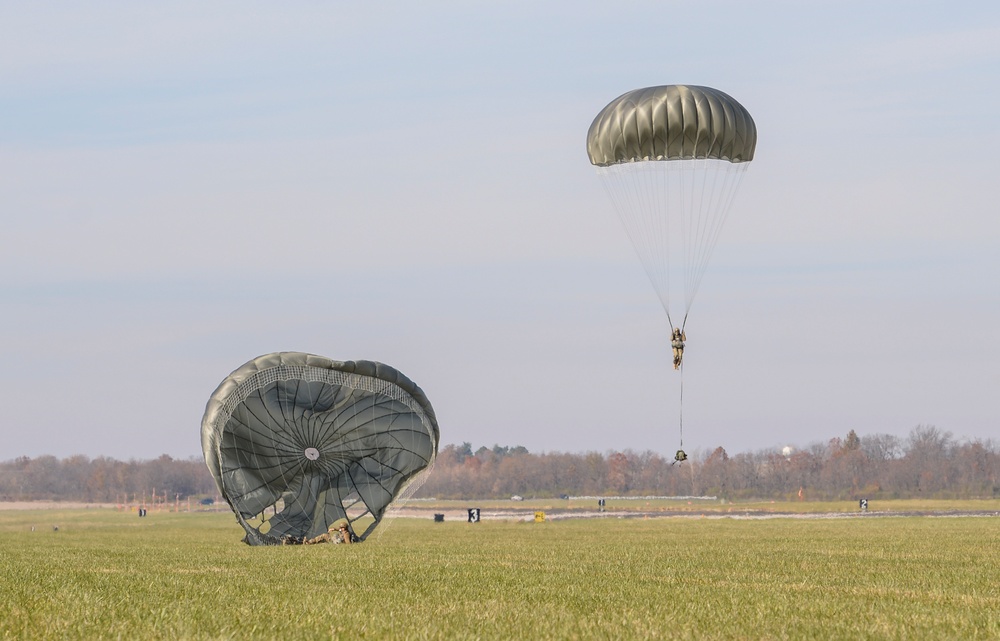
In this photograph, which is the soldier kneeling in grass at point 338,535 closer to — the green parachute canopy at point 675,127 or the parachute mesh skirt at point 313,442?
the parachute mesh skirt at point 313,442

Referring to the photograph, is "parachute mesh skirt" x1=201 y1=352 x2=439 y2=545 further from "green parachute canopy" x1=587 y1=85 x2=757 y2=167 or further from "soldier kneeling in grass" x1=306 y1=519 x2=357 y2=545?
"green parachute canopy" x1=587 y1=85 x2=757 y2=167

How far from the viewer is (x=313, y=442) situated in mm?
42688

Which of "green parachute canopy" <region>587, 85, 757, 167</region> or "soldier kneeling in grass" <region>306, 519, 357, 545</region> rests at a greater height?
"green parachute canopy" <region>587, 85, 757, 167</region>

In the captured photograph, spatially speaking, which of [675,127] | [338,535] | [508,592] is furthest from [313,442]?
[508,592]

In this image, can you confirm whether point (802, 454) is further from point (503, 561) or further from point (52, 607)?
point (52, 607)

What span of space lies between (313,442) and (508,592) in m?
22.7

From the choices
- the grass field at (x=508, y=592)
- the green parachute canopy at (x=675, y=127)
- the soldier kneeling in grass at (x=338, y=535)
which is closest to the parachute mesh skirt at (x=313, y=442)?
the soldier kneeling in grass at (x=338, y=535)

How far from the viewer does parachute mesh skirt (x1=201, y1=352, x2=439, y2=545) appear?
39344 millimetres

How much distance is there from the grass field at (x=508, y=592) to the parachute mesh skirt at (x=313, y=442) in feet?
15.4

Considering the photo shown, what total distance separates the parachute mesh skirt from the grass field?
15.4ft

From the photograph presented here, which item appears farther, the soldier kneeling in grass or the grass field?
the soldier kneeling in grass

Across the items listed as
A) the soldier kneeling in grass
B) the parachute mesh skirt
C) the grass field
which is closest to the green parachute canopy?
the grass field

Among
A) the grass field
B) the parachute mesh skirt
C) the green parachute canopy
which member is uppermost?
the green parachute canopy

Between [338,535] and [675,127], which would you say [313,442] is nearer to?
[338,535]
